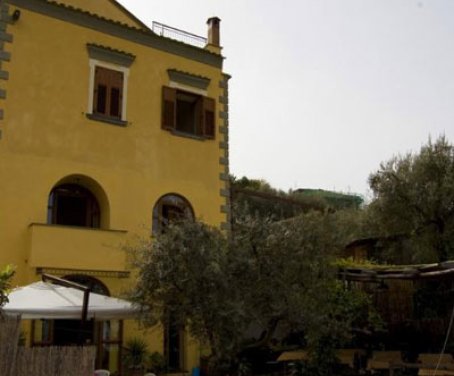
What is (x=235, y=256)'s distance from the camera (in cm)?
1073

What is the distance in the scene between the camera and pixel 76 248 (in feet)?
46.7

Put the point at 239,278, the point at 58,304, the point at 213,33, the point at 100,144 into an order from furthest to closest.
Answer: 1. the point at 213,33
2. the point at 100,144
3. the point at 239,278
4. the point at 58,304

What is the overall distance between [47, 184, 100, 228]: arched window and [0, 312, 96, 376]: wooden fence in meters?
7.25

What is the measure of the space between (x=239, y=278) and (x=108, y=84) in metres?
7.44

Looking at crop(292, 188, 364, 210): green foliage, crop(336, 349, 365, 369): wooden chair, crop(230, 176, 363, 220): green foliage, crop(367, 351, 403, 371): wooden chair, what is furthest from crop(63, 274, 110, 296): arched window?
crop(292, 188, 364, 210): green foliage

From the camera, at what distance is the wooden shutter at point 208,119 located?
690 inches

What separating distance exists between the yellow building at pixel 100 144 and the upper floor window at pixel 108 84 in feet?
0.09

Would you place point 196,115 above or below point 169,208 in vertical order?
above

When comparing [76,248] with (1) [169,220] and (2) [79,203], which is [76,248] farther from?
(1) [169,220]

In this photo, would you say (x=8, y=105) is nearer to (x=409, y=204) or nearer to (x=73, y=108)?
(x=73, y=108)

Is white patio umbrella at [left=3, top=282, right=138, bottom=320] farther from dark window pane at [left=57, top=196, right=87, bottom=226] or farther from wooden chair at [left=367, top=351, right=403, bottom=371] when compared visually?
wooden chair at [left=367, top=351, right=403, bottom=371]

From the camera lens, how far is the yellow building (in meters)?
14.1

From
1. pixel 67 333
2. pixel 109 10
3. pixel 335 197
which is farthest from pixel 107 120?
pixel 335 197

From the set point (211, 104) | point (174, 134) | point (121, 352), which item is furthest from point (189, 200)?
point (121, 352)
